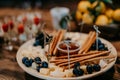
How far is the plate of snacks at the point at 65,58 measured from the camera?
1.00m

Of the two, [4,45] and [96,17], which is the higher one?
[96,17]

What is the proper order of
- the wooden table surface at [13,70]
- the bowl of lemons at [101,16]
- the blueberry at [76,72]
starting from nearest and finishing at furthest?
1. the blueberry at [76,72]
2. the wooden table surface at [13,70]
3. the bowl of lemons at [101,16]

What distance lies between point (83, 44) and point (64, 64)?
0.20 m

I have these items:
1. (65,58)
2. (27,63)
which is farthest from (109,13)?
(27,63)

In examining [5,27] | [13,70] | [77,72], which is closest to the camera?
[77,72]

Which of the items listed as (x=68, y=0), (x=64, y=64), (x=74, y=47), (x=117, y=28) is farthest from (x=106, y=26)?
(x=68, y=0)

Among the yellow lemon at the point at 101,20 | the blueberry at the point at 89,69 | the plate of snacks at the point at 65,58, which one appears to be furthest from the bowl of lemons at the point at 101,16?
the blueberry at the point at 89,69

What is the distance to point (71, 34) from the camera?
1347mm

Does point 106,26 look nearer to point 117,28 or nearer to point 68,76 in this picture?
point 117,28

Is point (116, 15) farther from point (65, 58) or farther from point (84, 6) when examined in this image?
point (65, 58)

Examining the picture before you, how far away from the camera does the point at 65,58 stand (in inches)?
42.9

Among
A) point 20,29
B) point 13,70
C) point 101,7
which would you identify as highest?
point 101,7

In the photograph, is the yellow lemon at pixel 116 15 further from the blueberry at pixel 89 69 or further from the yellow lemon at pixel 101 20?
the blueberry at pixel 89 69

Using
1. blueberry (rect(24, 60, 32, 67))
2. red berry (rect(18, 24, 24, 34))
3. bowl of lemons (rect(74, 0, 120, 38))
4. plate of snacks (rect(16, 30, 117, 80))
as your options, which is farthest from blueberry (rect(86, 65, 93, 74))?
red berry (rect(18, 24, 24, 34))
